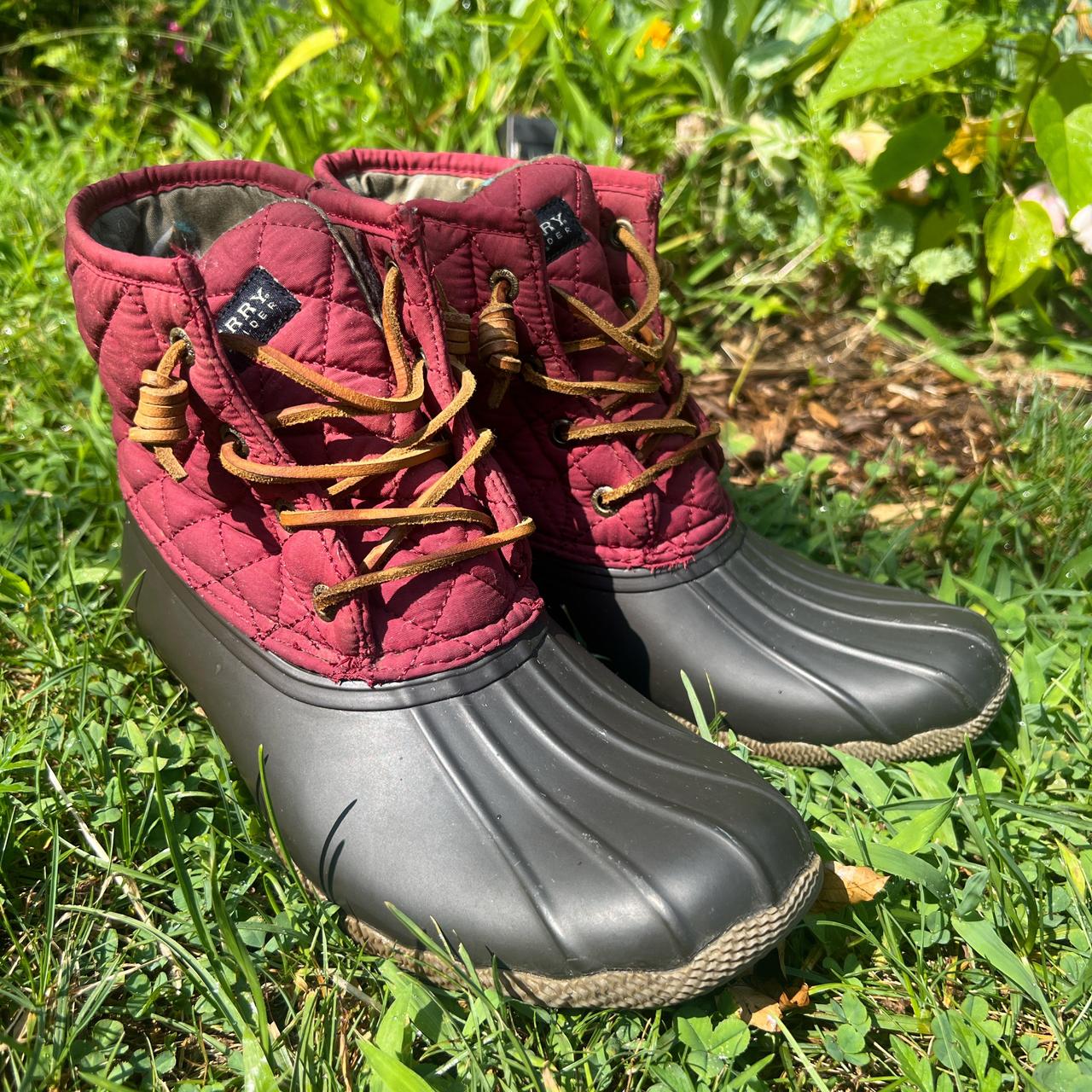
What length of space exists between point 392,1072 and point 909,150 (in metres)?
2.26

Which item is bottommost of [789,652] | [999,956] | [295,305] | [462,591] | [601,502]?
[999,956]

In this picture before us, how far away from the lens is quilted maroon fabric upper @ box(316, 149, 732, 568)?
1.33 meters

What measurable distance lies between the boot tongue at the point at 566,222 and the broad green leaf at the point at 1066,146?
1176mm

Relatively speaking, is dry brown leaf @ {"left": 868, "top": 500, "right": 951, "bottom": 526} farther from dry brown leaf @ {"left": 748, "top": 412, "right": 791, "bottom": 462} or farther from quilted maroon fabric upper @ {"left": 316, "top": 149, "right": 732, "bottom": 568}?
quilted maroon fabric upper @ {"left": 316, "top": 149, "right": 732, "bottom": 568}

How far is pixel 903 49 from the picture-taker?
210cm

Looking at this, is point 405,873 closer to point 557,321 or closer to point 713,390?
point 557,321

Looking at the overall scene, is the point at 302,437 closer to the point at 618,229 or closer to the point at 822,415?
the point at 618,229

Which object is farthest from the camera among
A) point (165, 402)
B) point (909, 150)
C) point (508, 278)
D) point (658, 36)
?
point (658, 36)

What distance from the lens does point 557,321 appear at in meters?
1.44

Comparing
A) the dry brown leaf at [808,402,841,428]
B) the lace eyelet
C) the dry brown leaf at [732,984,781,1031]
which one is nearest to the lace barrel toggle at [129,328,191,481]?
the lace eyelet

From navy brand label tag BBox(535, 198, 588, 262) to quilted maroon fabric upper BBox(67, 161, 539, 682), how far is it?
28cm

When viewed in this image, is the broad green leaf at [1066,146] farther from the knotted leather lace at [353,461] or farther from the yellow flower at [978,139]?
the knotted leather lace at [353,461]

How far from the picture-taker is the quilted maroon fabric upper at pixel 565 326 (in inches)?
52.2

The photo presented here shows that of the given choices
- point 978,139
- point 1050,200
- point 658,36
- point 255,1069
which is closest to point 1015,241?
point 1050,200
